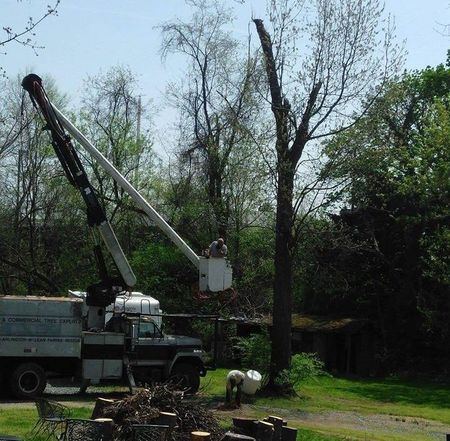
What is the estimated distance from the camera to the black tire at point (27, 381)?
22891 millimetres

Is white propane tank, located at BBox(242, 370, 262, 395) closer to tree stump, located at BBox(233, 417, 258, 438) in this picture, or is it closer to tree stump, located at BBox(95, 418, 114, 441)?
tree stump, located at BBox(233, 417, 258, 438)

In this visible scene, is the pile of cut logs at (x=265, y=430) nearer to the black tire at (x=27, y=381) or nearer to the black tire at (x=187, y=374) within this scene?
the black tire at (x=27, y=381)

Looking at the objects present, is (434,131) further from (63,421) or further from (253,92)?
(63,421)

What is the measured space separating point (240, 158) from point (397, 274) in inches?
404

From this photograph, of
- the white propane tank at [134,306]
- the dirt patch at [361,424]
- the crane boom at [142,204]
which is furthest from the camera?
the white propane tank at [134,306]

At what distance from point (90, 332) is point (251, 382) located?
482 centimetres

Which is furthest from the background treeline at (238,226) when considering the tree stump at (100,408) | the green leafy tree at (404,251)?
the tree stump at (100,408)

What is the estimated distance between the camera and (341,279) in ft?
126

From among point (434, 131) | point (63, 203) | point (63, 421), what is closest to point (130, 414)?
point (63, 421)

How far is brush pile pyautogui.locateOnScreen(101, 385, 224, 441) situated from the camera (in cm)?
1283

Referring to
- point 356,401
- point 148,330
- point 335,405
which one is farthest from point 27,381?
point 356,401

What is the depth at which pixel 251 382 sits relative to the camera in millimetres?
23641

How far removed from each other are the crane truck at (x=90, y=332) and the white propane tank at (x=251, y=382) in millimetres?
1603

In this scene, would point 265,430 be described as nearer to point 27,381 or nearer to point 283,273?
point 27,381
